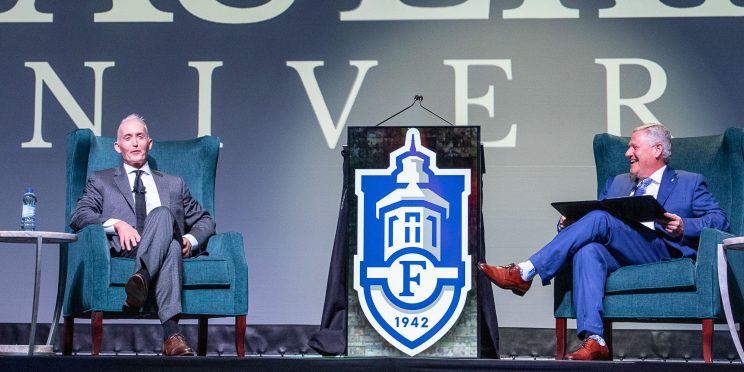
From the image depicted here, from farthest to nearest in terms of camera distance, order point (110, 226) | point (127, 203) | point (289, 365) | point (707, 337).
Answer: point (127, 203), point (110, 226), point (707, 337), point (289, 365)

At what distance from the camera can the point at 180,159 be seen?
536 cm

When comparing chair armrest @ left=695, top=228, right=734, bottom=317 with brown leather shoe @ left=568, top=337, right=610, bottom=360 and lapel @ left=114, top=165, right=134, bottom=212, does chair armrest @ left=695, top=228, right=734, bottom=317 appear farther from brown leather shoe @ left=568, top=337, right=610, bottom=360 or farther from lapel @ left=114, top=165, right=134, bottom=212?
lapel @ left=114, top=165, right=134, bottom=212

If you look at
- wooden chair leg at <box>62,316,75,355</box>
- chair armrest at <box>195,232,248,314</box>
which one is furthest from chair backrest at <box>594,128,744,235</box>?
wooden chair leg at <box>62,316,75,355</box>

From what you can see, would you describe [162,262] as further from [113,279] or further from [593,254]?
[593,254]

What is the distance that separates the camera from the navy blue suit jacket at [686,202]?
4.63 m

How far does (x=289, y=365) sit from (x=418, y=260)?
1135 mm

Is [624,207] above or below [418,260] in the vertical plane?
above

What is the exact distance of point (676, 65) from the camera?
589 cm

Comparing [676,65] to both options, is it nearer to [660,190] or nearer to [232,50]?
[660,190]

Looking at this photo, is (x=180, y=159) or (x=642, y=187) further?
(x=180, y=159)

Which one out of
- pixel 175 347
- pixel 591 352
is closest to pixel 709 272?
pixel 591 352

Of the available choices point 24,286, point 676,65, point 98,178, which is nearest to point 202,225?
point 98,178

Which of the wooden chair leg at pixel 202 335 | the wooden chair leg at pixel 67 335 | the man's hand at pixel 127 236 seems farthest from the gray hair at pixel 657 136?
the wooden chair leg at pixel 67 335

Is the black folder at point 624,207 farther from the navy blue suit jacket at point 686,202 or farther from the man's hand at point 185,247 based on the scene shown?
the man's hand at point 185,247
